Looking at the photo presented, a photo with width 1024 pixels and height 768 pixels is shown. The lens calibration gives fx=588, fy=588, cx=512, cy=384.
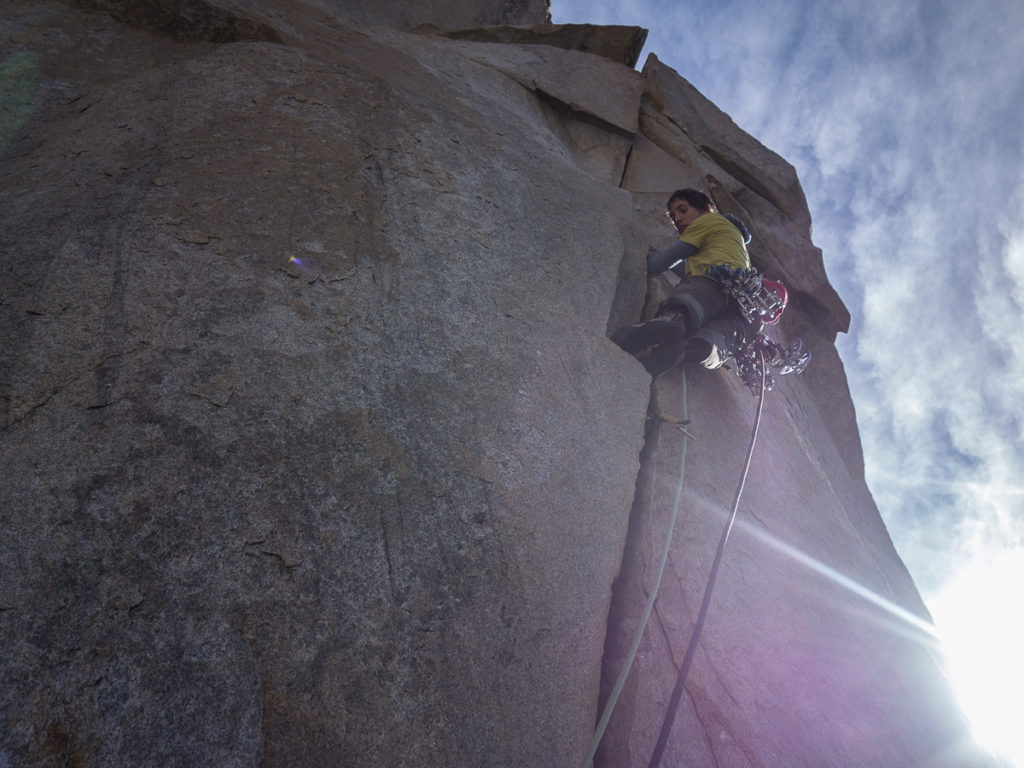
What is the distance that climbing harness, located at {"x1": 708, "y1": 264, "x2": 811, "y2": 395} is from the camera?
4.10 metres

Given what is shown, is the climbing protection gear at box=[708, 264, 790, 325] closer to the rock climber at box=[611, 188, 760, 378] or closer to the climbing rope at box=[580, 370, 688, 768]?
the rock climber at box=[611, 188, 760, 378]

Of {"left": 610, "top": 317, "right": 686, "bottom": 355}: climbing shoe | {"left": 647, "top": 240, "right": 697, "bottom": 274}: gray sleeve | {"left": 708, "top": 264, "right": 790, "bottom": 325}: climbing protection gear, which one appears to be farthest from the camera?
{"left": 647, "top": 240, "right": 697, "bottom": 274}: gray sleeve

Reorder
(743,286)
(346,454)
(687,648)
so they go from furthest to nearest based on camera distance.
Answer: (743,286), (687,648), (346,454)

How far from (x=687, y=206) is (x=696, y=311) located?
62.7 inches

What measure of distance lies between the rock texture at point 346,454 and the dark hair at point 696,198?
2.59 ft

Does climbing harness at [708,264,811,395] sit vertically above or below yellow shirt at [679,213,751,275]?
below

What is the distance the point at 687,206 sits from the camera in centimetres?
500

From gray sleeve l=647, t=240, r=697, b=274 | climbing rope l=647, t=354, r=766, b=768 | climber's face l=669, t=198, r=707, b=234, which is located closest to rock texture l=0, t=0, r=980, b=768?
climbing rope l=647, t=354, r=766, b=768

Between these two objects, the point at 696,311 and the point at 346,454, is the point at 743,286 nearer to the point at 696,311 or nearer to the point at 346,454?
the point at 696,311

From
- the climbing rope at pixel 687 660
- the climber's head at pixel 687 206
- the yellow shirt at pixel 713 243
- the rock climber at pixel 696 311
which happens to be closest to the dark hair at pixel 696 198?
the climber's head at pixel 687 206

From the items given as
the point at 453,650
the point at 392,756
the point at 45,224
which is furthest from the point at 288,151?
the point at 392,756

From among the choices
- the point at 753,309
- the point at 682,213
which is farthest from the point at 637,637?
the point at 682,213

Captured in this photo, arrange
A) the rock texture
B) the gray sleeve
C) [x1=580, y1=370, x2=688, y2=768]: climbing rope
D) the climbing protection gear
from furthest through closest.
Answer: the gray sleeve → the climbing protection gear → [x1=580, y1=370, x2=688, y2=768]: climbing rope → the rock texture

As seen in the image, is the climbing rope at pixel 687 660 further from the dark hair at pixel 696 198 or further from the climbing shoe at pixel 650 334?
the dark hair at pixel 696 198
